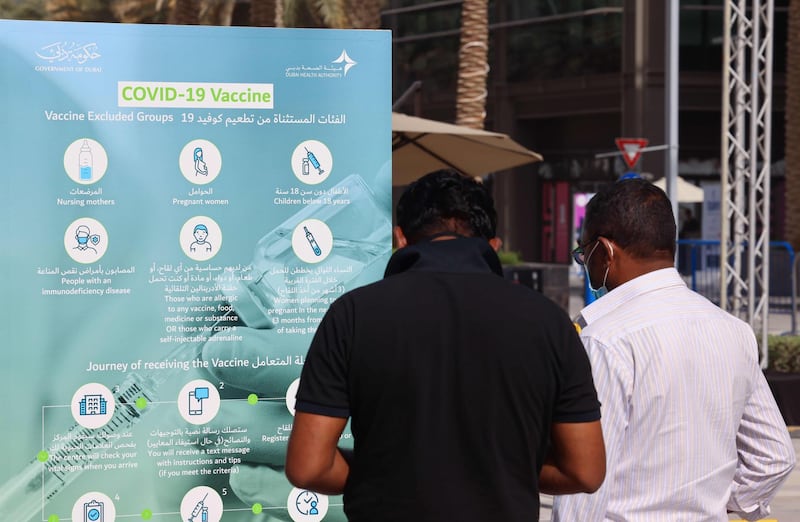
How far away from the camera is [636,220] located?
2.99 metres

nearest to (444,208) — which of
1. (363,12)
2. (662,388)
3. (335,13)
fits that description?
(662,388)

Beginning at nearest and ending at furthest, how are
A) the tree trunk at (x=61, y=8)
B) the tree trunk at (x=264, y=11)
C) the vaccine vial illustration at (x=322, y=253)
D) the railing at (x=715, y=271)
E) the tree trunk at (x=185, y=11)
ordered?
the vaccine vial illustration at (x=322, y=253)
the railing at (x=715, y=271)
the tree trunk at (x=264, y=11)
the tree trunk at (x=185, y=11)
the tree trunk at (x=61, y=8)

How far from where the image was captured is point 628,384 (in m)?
2.87

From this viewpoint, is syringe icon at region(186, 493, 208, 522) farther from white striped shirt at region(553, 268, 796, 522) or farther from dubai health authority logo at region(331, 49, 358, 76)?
white striped shirt at region(553, 268, 796, 522)

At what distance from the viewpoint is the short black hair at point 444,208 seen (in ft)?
8.96

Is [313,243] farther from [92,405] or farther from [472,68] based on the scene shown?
[472,68]

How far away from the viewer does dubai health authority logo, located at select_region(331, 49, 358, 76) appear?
4.55 m

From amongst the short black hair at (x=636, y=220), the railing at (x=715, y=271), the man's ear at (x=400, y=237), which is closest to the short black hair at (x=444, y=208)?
the man's ear at (x=400, y=237)

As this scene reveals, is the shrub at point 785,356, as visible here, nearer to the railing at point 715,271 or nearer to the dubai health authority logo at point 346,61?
the railing at point 715,271

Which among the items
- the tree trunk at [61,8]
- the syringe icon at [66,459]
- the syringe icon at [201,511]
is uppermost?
the tree trunk at [61,8]

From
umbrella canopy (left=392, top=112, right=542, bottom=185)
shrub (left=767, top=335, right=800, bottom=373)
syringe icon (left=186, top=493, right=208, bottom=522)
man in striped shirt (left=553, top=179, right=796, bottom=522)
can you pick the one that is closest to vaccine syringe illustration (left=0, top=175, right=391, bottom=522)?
syringe icon (left=186, top=493, right=208, bottom=522)

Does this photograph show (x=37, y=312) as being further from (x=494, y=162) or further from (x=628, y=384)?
(x=494, y=162)

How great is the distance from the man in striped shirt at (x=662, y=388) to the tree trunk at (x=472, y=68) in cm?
1978

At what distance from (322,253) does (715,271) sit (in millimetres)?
18502
